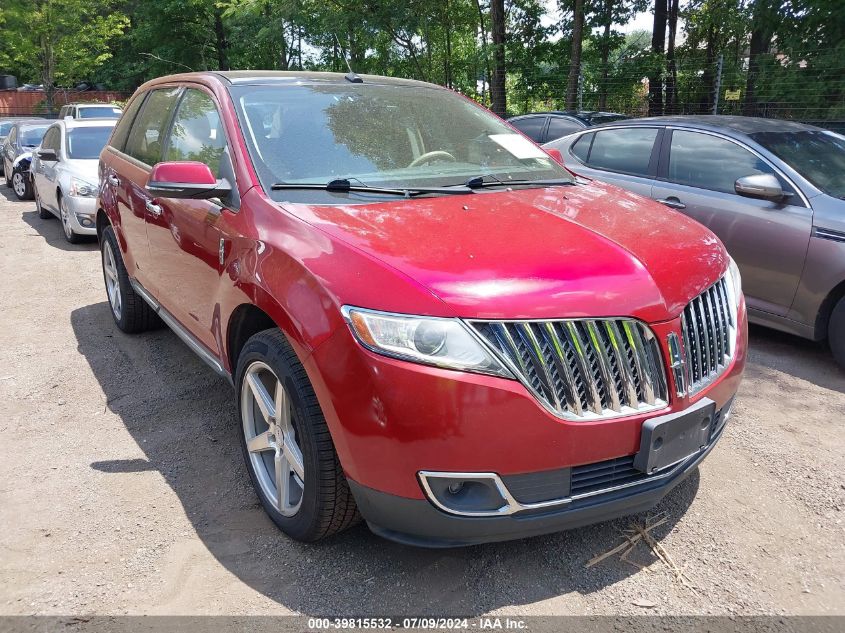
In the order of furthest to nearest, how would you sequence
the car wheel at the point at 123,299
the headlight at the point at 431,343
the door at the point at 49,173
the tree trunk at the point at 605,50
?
the tree trunk at the point at 605,50 → the door at the point at 49,173 → the car wheel at the point at 123,299 → the headlight at the point at 431,343

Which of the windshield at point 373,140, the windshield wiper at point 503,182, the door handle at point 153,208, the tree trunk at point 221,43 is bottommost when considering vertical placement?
the door handle at point 153,208

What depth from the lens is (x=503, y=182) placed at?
3342mm

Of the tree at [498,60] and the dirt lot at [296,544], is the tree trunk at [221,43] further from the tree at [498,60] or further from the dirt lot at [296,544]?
the dirt lot at [296,544]

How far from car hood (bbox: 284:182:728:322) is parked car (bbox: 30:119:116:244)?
22.9ft

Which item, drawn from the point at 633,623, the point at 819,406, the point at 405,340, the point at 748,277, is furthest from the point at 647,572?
the point at 748,277

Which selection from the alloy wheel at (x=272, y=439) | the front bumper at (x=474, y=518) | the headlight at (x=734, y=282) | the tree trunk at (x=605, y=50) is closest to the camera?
the front bumper at (x=474, y=518)

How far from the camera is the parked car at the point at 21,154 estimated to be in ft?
45.0

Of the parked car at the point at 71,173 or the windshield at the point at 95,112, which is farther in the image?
the windshield at the point at 95,112

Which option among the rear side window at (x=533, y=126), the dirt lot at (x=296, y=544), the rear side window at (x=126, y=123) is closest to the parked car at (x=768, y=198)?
the dirt lot at (x=296, y=544)

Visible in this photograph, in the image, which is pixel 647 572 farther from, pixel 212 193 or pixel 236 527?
pixel 212 193

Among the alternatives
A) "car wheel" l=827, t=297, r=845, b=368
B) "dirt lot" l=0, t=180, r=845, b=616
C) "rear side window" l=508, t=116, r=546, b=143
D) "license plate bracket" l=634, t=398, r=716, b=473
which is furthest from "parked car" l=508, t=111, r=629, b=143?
"license plate bracket" l=634, t=398, r=716, b=473

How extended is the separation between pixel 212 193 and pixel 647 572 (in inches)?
92.3

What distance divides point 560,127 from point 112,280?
24.6 ft

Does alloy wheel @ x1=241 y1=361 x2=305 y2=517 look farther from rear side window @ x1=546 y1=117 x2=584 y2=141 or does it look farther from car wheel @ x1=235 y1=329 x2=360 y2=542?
rear side window @ x1=546 y1=117 x2=584 y2=141
